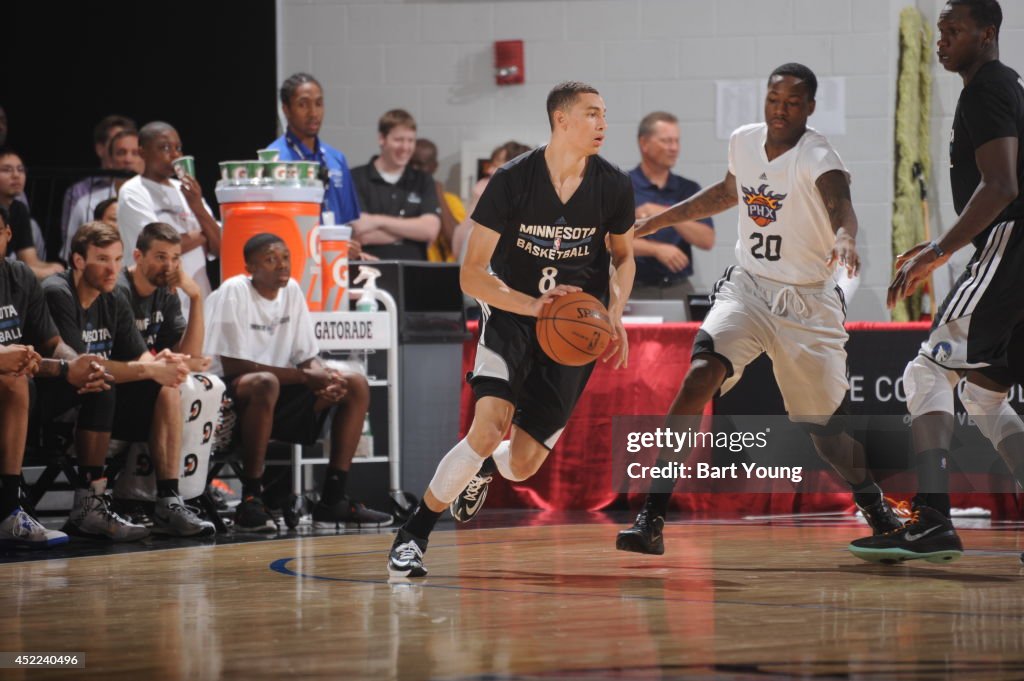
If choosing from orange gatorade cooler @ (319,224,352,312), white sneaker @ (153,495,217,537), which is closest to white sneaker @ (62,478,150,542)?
white sneaker @ (153,495,217,537)

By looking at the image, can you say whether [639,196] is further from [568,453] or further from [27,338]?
[27,338]

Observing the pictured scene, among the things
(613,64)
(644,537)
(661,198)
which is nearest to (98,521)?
(644,537)

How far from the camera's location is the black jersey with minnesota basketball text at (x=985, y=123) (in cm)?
438

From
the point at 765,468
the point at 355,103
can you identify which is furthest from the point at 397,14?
the point at 765,468

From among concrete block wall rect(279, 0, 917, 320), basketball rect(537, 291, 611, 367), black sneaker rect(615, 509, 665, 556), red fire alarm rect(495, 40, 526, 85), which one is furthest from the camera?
red fire alarm rect(495, 40, 526, 85)

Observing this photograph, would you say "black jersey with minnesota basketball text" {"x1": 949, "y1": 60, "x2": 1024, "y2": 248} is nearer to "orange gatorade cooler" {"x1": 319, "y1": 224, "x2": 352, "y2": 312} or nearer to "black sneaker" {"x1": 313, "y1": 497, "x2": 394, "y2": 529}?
"black sneaker" {"x1": 313, "y1": 497, "x2": 394, "y2": 529}

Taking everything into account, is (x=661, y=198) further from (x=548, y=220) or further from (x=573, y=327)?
(x=573, y=327)

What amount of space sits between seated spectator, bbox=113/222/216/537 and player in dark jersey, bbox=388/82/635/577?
185cm

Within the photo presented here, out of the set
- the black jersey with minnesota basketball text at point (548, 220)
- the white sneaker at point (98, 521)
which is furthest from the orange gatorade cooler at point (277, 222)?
the black jersey with minnesota basketball text at point (548, 220)

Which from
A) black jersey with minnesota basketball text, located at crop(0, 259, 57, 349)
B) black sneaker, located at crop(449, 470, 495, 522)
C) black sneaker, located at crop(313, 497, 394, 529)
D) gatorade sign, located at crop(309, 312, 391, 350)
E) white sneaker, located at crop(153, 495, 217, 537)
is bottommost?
black sneaker, located at crop(313, 497, 394, 529)

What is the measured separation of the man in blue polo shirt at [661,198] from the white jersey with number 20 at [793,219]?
3.30 metres

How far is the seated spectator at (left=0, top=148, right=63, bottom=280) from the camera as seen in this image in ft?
23.1

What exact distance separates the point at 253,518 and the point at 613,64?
15.5 ft

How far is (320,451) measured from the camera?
23.6ft
